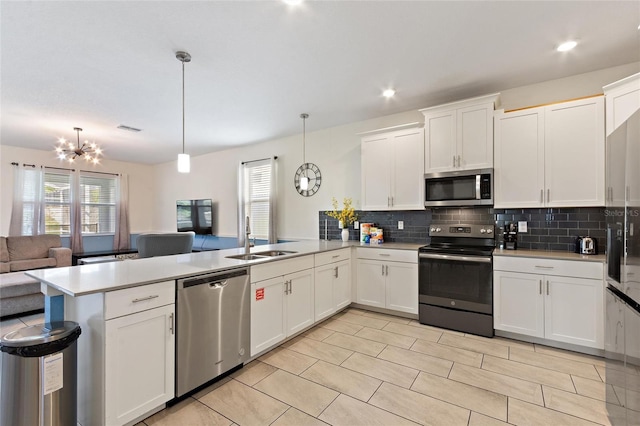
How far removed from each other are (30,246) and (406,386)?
6.45 m

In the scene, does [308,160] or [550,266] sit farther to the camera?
[308,160]

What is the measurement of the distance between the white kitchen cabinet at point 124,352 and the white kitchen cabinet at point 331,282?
1.66m

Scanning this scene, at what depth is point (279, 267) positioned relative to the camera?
8.98ft

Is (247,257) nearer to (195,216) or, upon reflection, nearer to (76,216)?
(195,216)

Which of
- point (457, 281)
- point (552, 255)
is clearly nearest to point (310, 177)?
point (457, 281)

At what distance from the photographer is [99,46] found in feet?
7.77

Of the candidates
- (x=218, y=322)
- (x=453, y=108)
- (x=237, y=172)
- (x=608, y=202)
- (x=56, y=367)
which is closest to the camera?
(x=56, y=367)

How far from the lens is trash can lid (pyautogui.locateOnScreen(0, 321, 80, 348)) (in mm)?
1489

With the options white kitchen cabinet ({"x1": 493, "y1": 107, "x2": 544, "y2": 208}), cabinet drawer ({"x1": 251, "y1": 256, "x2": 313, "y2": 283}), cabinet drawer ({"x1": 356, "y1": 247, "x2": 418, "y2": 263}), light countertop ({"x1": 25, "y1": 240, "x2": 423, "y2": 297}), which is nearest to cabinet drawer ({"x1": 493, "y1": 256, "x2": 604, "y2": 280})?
white kitchen cabinet ({"x1": 493, "y1": 107, "x2": 544, "y2": 208})

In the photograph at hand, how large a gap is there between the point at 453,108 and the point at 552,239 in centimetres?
177

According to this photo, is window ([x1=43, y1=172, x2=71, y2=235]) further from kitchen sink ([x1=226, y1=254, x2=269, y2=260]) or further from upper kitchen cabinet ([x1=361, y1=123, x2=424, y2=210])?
upper kitchen cabinet ([x1=361, y1=123, x2=424, y2=210])

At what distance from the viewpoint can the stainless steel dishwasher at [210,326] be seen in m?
1.95

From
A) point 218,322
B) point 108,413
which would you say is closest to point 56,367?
point 108,413

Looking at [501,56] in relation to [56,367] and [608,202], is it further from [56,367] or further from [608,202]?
[56,367]
